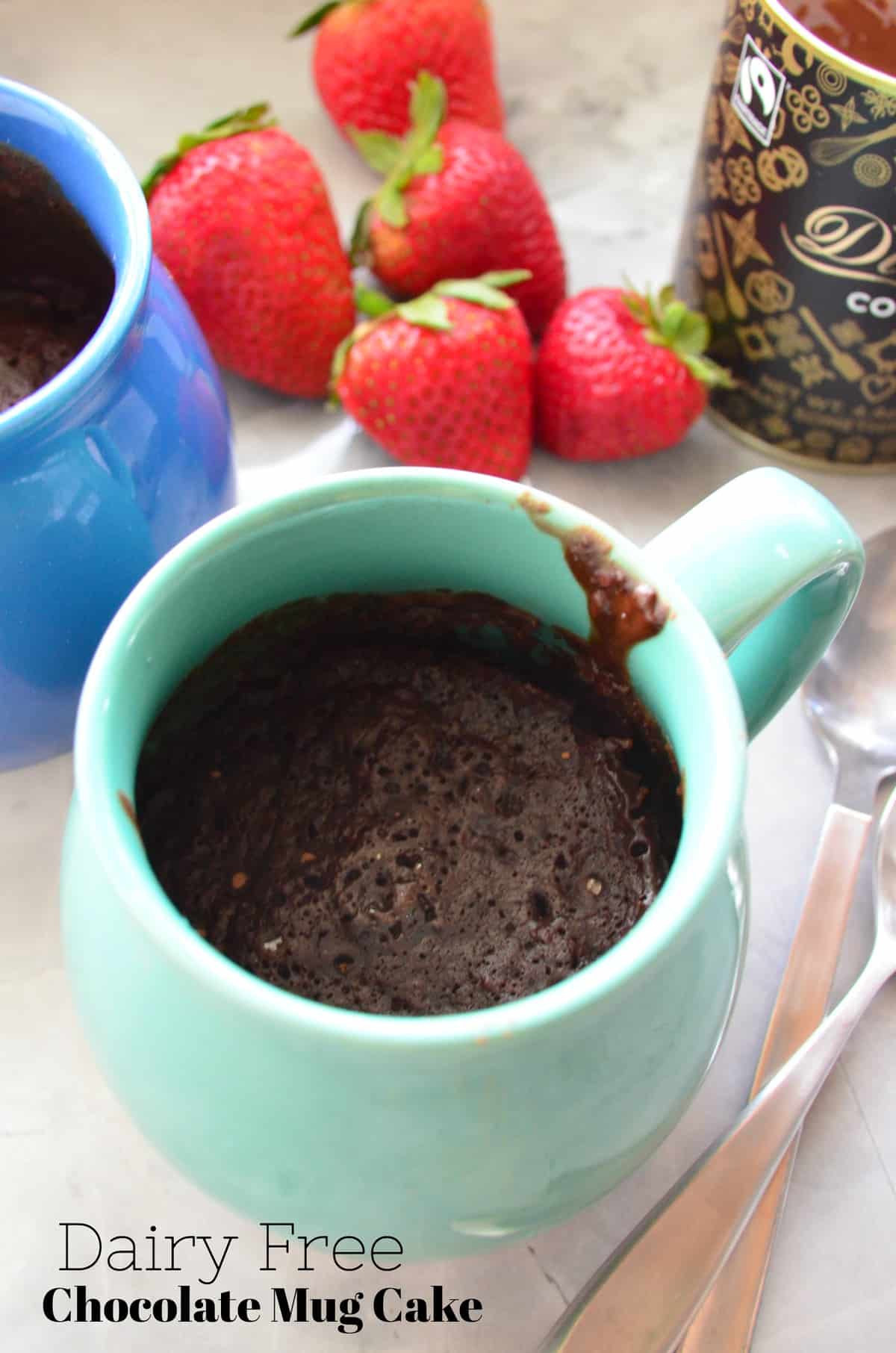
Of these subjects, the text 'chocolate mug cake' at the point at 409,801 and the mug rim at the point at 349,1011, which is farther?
the text 'chocolate mug cake' at the point at 409,801

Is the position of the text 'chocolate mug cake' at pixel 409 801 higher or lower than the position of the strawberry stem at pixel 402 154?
lower

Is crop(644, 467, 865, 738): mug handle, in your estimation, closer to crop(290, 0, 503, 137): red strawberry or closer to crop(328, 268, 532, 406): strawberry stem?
crop(328, 268, 532, 406): strawberry stem

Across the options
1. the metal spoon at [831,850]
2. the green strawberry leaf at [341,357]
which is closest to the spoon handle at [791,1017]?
the metal spoon at [831,850]

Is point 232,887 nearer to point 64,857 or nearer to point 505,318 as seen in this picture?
point 64,857

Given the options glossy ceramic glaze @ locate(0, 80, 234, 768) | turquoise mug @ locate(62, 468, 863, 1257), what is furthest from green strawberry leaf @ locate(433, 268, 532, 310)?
turquoise mug @ locate(62, 468, 863, 1257)

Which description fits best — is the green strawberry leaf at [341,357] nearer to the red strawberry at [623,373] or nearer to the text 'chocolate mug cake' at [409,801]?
the red strawberry at [623,373]

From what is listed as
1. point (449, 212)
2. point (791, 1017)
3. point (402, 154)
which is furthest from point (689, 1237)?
point (402, 154)

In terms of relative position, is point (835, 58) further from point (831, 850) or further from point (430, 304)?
point (831, 850)
